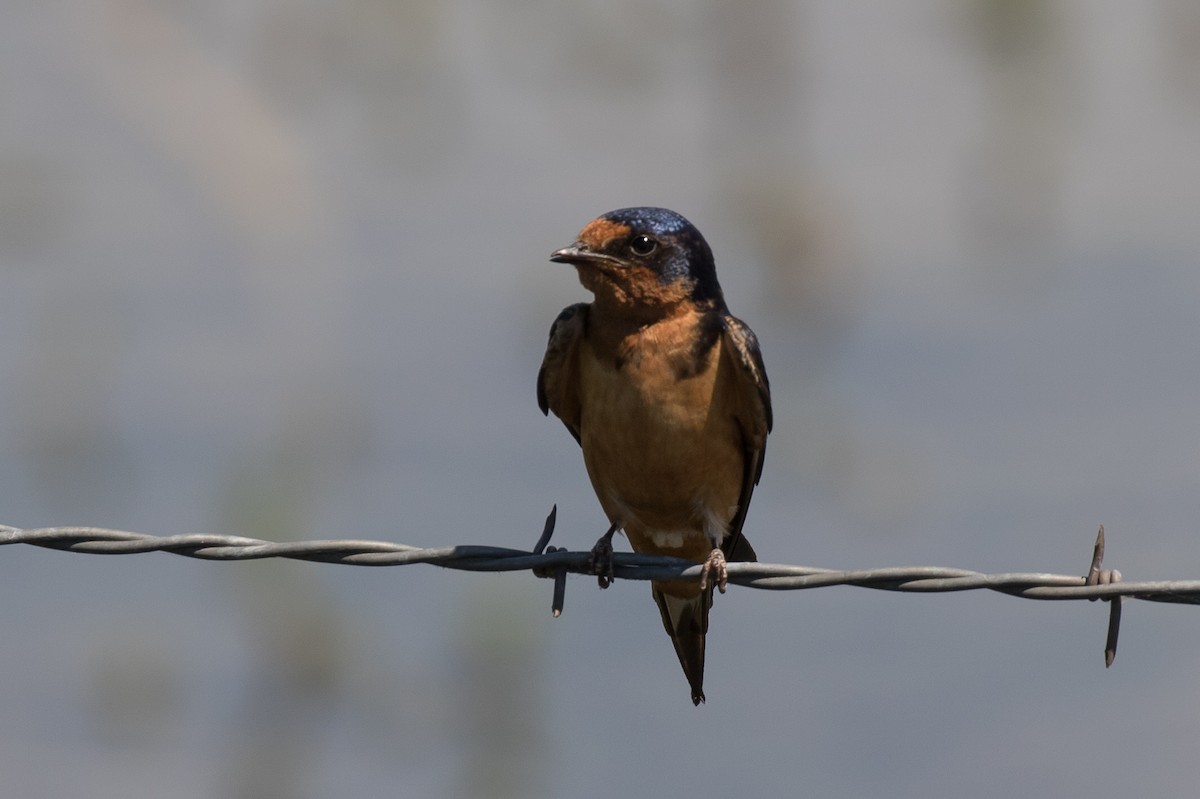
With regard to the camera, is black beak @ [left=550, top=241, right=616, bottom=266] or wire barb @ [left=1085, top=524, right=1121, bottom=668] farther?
black beak @ [left=550, top=241, right=616, bottom=266]

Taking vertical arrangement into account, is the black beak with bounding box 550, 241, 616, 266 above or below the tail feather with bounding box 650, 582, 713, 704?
above

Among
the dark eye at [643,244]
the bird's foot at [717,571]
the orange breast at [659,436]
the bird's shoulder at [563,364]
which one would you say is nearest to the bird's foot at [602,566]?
the bird's foot at [717,571]

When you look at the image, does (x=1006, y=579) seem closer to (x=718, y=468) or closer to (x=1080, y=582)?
(x=1080, y=582)

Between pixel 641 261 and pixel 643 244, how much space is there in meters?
0.09

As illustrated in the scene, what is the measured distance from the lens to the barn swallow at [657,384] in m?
6.66

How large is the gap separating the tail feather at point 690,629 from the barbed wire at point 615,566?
1705 mm

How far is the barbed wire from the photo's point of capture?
→ 14.2 feet

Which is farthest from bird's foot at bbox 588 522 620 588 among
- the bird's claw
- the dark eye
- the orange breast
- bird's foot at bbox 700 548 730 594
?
the dark eye

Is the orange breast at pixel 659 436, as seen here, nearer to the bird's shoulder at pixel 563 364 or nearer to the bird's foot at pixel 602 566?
the bird's shoulder at pixel 563 364

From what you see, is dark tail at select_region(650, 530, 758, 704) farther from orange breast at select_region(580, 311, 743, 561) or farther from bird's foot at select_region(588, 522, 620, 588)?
bird's foot at select_region(588, 522, 620, 588)

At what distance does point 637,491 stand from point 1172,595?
2844 mm

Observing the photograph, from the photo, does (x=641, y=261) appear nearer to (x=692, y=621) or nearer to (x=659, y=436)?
(x=659, y=436)

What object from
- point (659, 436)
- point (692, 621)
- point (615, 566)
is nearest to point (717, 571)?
point (615, 566)

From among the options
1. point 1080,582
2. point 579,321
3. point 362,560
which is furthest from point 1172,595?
point 579,321
